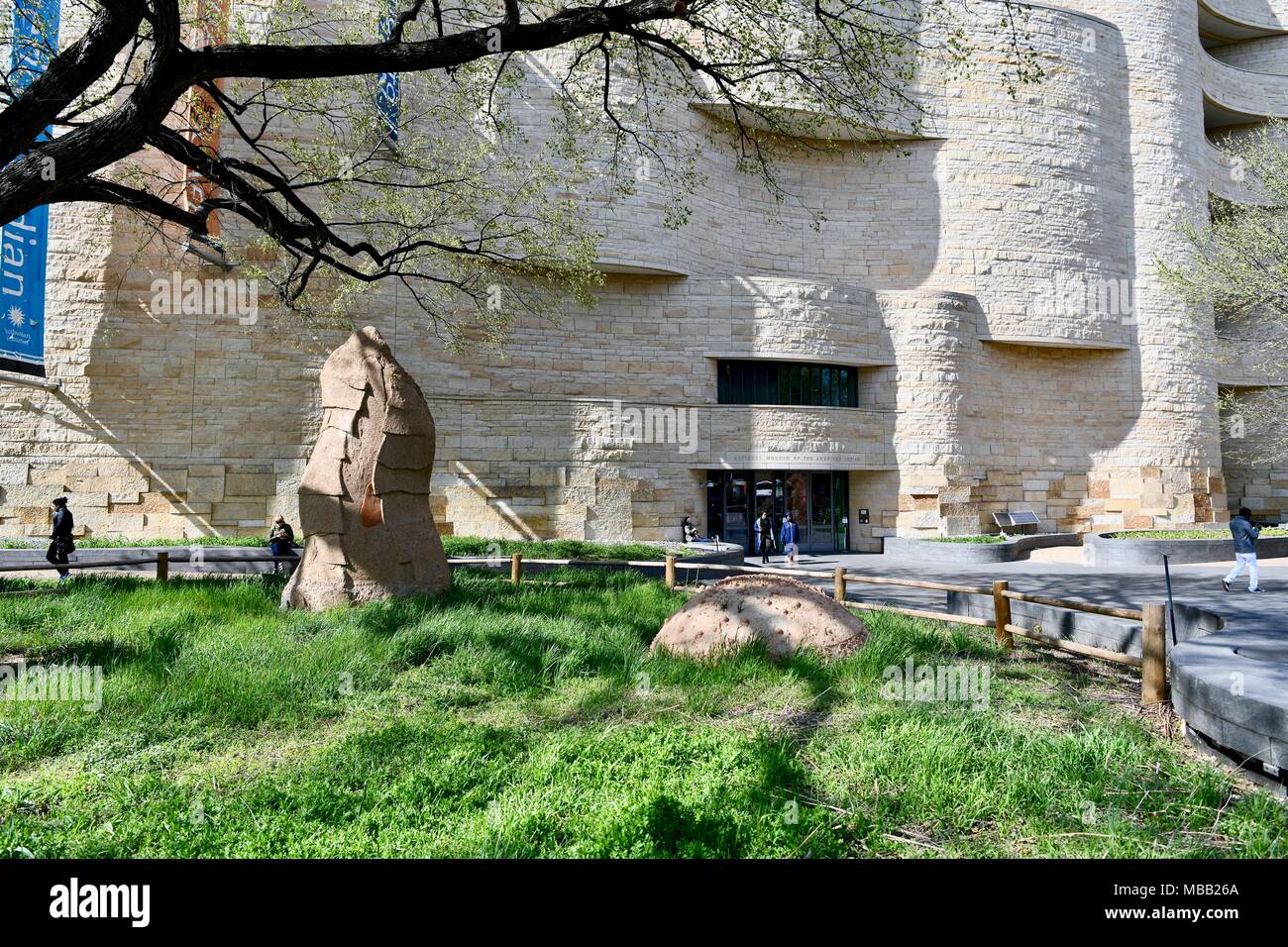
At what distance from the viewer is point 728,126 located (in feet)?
76.2

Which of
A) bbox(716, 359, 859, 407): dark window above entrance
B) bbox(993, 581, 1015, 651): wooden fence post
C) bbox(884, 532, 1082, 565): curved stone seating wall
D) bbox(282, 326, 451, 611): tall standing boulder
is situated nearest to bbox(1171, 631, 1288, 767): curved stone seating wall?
bbox(993, 581, 1015, 651): wooden fence post

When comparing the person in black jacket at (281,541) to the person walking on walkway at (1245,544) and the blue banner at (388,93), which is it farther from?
the person walking on walkway at (1245,544)

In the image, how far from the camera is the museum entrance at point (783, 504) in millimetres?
22734

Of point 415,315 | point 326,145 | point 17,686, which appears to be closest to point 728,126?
point 415,315

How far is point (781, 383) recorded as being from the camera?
22.9 m

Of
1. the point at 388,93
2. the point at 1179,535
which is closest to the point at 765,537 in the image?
the point at 1179,535

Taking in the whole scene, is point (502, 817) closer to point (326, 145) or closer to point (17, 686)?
point (17, 686)

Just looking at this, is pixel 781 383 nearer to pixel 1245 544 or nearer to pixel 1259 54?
pixel 1245 544

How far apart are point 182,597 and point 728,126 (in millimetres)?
21759

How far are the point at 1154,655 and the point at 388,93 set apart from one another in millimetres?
18133

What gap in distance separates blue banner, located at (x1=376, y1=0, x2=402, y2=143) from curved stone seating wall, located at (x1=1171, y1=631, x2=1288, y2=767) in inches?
498

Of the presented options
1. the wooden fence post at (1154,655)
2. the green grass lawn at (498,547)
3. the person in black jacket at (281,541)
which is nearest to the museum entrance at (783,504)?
the green grass lawn at (498,547)

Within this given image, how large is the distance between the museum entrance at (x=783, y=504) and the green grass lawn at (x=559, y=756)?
51.9ft

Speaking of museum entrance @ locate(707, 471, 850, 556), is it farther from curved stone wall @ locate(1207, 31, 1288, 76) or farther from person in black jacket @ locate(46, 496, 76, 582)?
curved stone wall @ locate(1207, 31, 1288, 76)
